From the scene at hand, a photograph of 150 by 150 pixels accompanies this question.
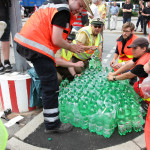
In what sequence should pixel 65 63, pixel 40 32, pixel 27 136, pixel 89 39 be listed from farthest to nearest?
pixel 89 39 → pixel 65 63 → pixel 27 136 → pixel 40 32

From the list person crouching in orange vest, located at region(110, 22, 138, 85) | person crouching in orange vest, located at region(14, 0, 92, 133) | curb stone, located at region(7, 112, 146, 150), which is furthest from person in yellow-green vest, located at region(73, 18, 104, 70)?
curb stone, located at region(7, 112, 146, 150)

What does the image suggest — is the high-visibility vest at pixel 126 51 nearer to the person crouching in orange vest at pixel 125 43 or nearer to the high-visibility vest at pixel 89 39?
the person crouching in orange vest at pixel 125 43

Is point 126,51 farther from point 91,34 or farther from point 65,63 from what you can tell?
point 65,63

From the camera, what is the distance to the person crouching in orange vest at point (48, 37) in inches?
75.0

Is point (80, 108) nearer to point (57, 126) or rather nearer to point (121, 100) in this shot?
point (57, 126)

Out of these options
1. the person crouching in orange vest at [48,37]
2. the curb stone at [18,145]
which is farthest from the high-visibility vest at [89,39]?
the curb stone at [18,145]

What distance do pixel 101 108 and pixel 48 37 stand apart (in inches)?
42.3

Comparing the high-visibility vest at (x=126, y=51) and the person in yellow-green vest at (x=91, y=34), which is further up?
the person in yellow-green vest at (x=91, y=34)

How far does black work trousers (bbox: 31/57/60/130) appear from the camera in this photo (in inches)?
82.2

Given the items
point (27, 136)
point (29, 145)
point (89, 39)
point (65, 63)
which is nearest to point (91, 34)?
point (89, 39)

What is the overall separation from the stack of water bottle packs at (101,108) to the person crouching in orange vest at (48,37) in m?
0.40

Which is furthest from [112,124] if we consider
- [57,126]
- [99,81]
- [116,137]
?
[99,81]

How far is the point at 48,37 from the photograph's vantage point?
207cm

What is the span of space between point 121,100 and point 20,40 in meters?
1.51
